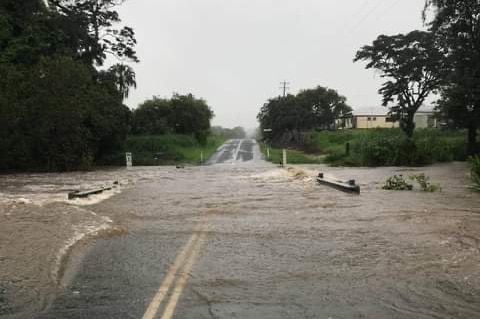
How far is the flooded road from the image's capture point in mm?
5703

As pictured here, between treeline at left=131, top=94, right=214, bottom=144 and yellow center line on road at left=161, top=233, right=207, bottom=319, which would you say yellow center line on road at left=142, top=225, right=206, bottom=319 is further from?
treeline at left=131, top=94, right=214, bottom=144

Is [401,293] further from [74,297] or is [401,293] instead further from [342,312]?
[74,297]

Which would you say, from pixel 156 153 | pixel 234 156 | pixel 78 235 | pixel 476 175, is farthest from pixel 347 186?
pixel 234 156

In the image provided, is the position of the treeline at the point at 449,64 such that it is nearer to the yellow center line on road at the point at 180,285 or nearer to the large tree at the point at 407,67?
the large tree at the point at 407,67

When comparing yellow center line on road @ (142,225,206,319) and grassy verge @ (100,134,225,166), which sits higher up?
grassy verge @ (100,134,225,166)

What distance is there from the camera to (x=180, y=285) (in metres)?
6.43

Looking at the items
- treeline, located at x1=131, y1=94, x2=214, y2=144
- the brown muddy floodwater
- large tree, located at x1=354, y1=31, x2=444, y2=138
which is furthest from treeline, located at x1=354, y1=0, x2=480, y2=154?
treeline, located at x1=131, y1=94, x2=214, y2=144

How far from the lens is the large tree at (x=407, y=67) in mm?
61688

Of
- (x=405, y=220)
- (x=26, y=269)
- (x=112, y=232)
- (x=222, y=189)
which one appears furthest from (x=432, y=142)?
(x=26, y=269)

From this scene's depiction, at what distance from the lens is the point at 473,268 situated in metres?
7.29

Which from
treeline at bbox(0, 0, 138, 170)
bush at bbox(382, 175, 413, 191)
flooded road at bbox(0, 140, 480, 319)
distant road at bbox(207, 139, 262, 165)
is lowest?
flooded road at bbox(0, 140, 480, 319)

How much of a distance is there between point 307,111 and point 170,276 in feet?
302

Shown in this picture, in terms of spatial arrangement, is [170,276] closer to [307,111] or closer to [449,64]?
[449,64]

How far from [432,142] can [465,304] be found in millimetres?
35775
